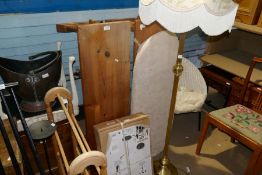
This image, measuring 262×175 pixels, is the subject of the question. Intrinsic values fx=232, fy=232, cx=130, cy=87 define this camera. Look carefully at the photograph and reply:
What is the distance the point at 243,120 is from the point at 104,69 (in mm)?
1315

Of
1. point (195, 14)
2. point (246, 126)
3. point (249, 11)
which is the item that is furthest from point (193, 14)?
point (249, 11)

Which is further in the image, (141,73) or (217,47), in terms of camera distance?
(217,47)

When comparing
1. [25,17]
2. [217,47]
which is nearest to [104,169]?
[25,17]

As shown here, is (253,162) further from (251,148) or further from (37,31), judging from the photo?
(37,31)

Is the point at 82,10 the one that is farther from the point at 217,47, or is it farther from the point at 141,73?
the point at 217,47

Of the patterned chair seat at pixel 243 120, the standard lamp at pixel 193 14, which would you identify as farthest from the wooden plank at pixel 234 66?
the standard lamp at pixel 193 14

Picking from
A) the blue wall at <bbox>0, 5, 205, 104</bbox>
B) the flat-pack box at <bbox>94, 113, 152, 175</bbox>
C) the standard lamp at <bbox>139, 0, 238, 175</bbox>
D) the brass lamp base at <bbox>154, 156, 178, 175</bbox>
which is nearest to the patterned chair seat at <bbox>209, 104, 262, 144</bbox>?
the brass lamp base at <bbox>154, 156, 178, 175</bbox>

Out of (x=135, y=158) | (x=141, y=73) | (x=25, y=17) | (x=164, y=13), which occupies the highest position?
(x=164, y=13)

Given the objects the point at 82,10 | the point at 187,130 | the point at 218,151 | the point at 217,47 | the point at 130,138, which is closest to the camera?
the point at 130,138

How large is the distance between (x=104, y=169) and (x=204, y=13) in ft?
2.96

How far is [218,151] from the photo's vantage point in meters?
2.47

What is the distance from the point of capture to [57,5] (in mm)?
2064

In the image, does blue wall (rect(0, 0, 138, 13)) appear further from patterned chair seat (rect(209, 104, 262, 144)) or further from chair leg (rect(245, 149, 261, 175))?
chair leg (rect(245, 149, 261, 175))

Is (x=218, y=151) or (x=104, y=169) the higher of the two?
(x=104, y=169)
